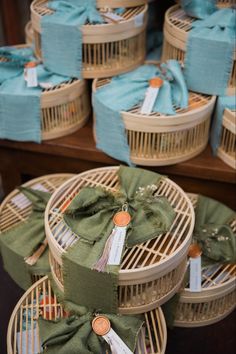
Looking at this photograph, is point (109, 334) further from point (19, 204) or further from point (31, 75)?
point (31, 75)

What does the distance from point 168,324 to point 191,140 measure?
0.60 metres

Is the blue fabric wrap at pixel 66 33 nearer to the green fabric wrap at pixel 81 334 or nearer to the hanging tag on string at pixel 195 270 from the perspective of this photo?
the hanging tag on string at pixel 195 270

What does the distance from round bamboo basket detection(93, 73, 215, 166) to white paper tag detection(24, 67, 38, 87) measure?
8.1 inches

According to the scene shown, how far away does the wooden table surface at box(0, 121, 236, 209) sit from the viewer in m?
1.45

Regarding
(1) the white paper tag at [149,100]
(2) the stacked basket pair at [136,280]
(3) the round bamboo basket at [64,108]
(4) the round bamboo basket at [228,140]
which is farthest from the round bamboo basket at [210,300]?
(3) the round bamboo basket at [64,108]

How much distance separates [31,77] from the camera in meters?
1.44

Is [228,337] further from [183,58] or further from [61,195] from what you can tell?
[183,58]

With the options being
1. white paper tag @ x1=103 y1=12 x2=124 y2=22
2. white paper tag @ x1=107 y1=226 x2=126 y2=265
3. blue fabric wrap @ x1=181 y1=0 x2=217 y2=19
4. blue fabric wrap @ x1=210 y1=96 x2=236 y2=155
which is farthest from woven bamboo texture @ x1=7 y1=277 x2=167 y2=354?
blue fabric wrap @ x1=181 y1=0 x2=217 y2=19

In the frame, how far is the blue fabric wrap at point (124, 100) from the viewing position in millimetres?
1347

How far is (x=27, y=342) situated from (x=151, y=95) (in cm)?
82

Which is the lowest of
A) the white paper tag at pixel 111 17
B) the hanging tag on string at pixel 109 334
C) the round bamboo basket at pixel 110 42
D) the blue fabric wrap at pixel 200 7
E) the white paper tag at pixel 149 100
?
the hanging tag on string at pixel 109 334

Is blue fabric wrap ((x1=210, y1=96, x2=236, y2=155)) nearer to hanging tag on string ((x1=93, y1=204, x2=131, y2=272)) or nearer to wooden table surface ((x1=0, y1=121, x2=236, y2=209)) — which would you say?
wooden table surface ((x1=0, y1=121, x2=236, y2=209))

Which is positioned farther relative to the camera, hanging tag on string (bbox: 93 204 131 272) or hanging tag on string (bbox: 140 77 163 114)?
hanging tag on string (bbox: 140 77 163 114)

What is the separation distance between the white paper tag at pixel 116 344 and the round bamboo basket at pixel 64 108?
0.80 metres
